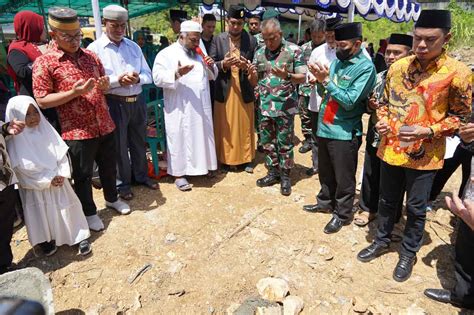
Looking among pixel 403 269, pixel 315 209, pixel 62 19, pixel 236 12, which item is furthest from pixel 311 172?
pixel 62 19

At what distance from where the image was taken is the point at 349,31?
275 cm

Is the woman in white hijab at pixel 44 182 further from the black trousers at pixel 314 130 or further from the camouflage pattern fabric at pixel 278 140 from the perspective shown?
the black trousers at pixel 314 130

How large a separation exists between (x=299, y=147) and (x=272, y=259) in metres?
3.06

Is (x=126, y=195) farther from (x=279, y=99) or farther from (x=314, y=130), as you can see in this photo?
(x=314, y=130)

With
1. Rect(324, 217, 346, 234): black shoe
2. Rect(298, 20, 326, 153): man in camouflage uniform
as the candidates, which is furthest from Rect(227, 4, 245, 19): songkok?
Rect(324, 217, 346, 234): black shoe

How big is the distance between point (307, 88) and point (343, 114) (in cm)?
221

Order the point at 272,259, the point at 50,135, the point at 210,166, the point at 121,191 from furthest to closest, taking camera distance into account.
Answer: the point at 210,166
the point at 121,191
the point at 272,259
the point at 50,135

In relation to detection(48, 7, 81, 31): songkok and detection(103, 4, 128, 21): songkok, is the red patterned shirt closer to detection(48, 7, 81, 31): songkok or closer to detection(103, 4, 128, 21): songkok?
detection(48, 7, 81, 31): songkok

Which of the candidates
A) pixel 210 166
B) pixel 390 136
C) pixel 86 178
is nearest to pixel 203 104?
pixel 210 166

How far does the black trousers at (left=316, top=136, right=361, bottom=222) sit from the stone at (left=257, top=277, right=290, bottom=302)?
3.54 ft

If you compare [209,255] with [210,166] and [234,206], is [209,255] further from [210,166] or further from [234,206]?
[210,166]

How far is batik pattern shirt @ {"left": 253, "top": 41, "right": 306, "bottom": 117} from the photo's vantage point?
3.74m

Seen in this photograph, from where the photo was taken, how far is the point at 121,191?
388 centimetres

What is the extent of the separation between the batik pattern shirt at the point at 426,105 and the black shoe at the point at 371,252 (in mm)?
832
